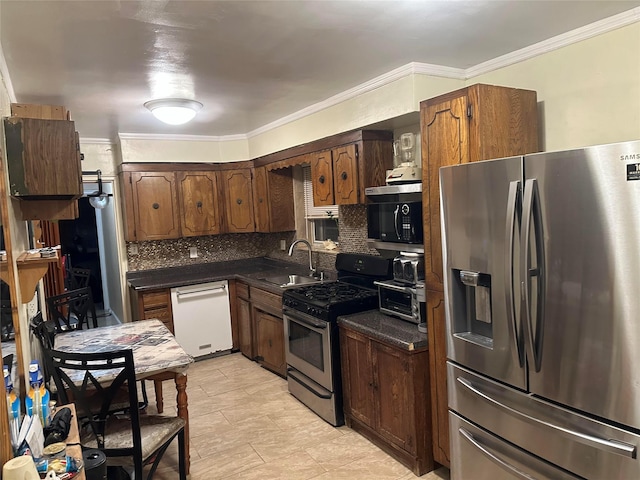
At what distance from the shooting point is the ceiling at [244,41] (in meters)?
1.94

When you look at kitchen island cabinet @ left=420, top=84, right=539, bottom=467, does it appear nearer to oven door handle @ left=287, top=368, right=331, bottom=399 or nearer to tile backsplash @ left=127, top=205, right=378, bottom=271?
oven door handle @ left=287, top=368, right=331, bottom=399

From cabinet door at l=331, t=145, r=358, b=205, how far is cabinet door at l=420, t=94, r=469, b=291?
966mm

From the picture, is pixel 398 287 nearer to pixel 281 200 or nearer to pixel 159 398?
pixel 159 398

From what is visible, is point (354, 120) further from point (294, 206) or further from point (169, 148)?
point (169, 148)

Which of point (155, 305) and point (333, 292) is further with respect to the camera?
point (155, 305)

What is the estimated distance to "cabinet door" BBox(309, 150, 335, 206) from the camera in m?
3.79

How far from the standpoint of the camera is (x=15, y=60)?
2.39m

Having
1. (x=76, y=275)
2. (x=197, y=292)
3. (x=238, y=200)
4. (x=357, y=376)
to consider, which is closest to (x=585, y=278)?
(x=357, y=376)

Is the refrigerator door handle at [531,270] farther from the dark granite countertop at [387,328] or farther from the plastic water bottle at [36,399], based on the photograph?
the plastic water bottle at [36,399]

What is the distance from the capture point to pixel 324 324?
3221 mm

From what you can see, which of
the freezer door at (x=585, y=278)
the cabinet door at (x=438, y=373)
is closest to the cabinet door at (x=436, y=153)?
the cabinet door at (x=438, y=373)

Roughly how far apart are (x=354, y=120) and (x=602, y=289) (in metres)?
2.20

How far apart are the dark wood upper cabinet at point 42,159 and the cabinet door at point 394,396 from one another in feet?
6.52

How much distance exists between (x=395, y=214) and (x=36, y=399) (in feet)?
7.08
